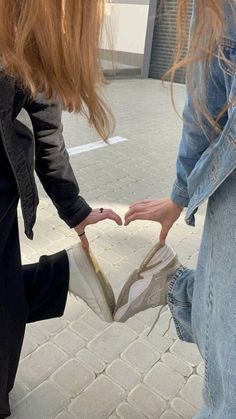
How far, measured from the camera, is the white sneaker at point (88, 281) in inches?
58.1

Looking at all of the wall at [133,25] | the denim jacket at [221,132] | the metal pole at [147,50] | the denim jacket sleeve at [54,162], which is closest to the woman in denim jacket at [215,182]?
the denim jacket at [221,132]

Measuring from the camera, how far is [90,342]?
2008mm

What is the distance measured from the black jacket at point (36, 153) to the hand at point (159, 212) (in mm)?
179

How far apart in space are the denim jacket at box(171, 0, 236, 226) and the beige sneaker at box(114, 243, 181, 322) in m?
0.35

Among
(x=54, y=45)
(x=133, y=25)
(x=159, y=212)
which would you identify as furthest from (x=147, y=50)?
(x=54, y=45)

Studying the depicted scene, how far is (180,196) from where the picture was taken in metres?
1.29

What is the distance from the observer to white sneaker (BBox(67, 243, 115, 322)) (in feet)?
4.84

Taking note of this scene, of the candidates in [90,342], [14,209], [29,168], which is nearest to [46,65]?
[29,168]

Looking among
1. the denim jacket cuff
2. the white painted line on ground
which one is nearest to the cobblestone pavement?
the denim jacket cuff

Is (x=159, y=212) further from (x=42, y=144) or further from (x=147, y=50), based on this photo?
(x=147, y=50)

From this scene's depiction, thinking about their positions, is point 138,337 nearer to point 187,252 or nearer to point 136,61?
point 187,252

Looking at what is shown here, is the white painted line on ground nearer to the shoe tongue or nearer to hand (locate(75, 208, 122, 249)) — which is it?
hand (locate(75, 208, 122, 249))

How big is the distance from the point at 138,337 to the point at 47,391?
0.50 meters

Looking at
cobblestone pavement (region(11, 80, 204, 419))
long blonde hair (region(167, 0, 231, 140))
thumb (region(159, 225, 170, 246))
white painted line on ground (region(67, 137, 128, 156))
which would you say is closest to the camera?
long blonde hair (region(167, 0, 231, 140))
